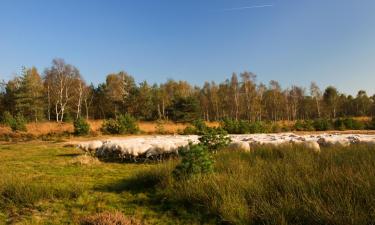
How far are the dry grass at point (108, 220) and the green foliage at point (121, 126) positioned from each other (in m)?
24.8

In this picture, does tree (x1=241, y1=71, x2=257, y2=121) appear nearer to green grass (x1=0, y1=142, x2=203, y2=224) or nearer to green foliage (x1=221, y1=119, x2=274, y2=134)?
green foliage (x1=221, y1=119, x2=274, y2=134)

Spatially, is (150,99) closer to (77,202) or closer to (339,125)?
(339,125)

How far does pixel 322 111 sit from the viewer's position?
68.7 m

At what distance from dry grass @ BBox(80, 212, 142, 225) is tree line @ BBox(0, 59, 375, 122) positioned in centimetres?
3420

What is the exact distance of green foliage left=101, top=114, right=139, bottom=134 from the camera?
97.8 feet

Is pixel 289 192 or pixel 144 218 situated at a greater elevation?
pixel 289 192

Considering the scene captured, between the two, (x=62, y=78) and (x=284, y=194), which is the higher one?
(x=62, y=78)

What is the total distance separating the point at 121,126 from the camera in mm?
29688

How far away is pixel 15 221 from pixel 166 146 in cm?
795

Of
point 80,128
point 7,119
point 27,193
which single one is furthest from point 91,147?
point 7,119

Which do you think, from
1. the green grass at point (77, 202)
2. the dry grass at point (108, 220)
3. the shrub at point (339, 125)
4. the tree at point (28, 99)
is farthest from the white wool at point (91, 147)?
the tree at point (28, 99)

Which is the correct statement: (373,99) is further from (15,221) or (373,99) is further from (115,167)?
(15,221)

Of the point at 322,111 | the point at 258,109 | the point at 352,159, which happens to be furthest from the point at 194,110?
the point at 352,159

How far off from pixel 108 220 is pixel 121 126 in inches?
992
